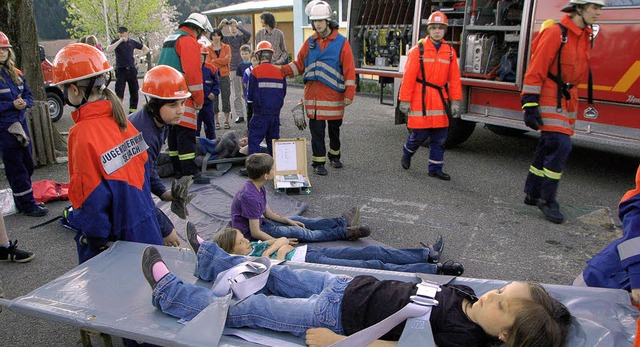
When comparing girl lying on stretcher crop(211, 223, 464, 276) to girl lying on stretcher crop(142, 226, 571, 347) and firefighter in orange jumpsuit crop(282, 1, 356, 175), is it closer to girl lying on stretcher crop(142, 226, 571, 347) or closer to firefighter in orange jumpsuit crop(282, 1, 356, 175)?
girl lying on stretcher crop(142, 226, 571, 347)

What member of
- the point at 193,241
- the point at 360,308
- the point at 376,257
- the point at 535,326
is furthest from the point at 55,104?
the point at 535,326

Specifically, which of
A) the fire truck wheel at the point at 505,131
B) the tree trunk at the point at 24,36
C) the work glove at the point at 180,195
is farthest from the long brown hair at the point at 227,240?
the fire truck wheel at the point at 505,131

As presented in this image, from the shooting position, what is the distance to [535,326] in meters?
1.94

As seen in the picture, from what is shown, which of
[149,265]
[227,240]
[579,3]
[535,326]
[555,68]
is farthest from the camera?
[555,68]

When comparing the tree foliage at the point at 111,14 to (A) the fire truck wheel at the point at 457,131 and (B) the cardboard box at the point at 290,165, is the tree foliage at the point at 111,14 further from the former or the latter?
(B) the cardboard box at the point at 290,165

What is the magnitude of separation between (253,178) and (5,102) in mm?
2812

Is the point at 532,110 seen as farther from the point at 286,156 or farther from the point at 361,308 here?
the point at 361,308

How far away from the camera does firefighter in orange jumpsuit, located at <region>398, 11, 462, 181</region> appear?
5.94m

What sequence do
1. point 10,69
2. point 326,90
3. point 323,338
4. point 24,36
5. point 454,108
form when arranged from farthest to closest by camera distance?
point 24,36 < point 326,90 < point 454,108 < point 10,69 < point 323,338

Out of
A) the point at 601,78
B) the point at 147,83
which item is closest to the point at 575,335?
the point at 147,83

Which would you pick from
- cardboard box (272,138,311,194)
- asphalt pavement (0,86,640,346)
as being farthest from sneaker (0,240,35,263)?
cardboard box (272,138,311,194)

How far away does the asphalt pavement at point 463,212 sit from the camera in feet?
12.6

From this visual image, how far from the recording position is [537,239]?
4.44 m

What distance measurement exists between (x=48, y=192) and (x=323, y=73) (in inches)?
137
